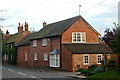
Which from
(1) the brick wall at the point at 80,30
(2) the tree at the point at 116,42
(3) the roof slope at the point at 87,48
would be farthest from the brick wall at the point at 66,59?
(2) the tree at the point at 116,42

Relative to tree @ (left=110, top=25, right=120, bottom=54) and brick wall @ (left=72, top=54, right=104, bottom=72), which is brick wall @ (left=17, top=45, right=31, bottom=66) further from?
tree @ (left=110, top=25, right=120, bottom=54)

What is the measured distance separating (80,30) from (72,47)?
3532 millimetres

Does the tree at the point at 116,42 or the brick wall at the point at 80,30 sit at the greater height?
the brick wall at the point at 80,30

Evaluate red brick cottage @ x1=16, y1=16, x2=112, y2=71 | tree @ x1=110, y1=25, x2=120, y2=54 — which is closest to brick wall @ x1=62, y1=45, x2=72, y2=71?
red brick cottage @ x1=16, y1=16, x2=112, y2=71

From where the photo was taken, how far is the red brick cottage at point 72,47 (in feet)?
103

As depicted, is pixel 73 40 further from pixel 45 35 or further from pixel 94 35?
pixel 45 35

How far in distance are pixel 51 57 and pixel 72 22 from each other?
6.41 m

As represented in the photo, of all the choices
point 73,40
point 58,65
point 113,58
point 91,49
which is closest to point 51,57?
point 58,65

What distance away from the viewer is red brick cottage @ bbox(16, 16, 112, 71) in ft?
103

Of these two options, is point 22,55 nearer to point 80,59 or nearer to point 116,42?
point 80,59

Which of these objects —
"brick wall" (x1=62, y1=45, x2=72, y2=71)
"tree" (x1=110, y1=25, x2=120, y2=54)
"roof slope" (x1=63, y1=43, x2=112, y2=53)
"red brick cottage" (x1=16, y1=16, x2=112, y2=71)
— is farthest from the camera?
"roof slope" (x1=63, y1=43, x2=112, y2=53)

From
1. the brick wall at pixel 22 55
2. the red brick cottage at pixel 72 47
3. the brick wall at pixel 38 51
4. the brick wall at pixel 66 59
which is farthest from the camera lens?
the brick wall at pixel 22 55

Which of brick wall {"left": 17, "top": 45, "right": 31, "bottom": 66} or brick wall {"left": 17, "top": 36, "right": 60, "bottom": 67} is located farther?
brick wall {"left": 17, "top": 45, "right": 31, "bottom": 66}

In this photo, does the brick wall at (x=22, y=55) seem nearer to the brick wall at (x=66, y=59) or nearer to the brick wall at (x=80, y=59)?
the brick wall at (x=66, y=59)
